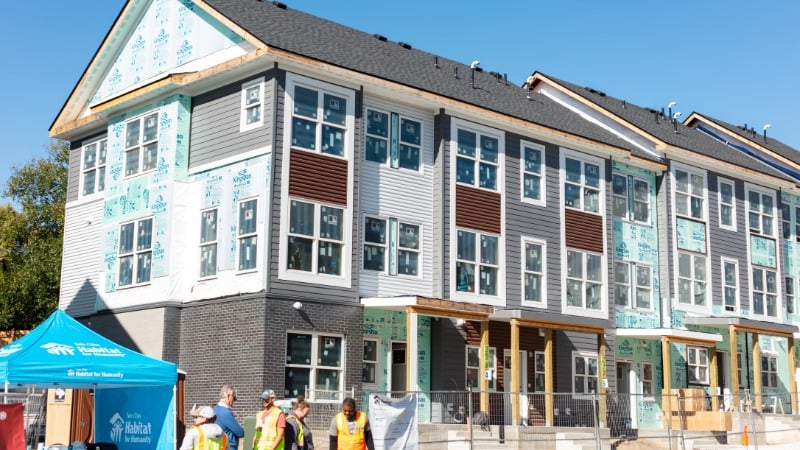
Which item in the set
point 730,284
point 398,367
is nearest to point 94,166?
point 398,367

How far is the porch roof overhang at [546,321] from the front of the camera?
27.5 metres

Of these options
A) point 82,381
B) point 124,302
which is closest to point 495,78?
point 124,302

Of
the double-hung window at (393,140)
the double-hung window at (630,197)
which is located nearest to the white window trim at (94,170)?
the double-hung window at (393,140)

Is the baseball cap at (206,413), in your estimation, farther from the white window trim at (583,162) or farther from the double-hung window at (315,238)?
the white window trim at (583,162)

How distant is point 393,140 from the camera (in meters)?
27.1

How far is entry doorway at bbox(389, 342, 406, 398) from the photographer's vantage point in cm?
2673

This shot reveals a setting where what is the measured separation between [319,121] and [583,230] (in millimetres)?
10359

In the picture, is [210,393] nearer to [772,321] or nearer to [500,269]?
[500,269]

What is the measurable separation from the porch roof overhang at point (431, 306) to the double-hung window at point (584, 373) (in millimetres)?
5872

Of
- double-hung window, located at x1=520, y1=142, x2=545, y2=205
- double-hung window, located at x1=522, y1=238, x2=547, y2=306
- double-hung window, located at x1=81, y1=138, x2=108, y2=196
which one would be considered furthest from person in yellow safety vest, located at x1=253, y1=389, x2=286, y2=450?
double-hung window, located at x1=81, y1=138, x2=108, y2=196

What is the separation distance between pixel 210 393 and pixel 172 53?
9.59 m

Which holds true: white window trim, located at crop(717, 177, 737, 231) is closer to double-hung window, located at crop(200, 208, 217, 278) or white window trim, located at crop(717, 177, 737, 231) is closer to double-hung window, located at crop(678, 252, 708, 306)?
double-hung window, located at crop(678, 252, 708, 306)

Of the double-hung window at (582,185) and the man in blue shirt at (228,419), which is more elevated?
the double-hung window at (582,185)

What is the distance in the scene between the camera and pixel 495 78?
35844 mm
